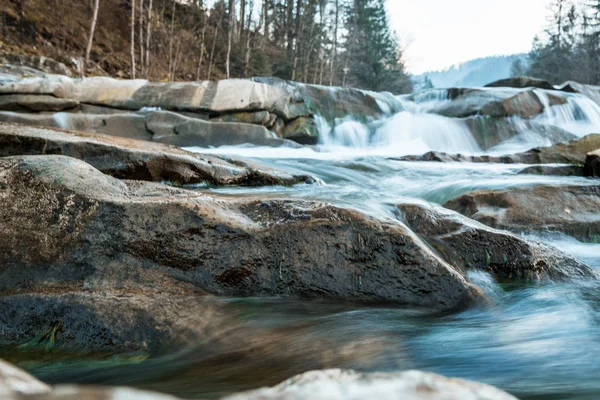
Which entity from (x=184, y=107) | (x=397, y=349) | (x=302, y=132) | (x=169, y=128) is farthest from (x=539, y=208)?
(x=184, y=107)

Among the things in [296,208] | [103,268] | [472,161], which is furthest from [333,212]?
[472,161]

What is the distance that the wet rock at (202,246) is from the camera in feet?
7.69

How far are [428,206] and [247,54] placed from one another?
18.0m

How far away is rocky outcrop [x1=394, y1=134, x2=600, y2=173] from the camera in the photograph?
8.42m

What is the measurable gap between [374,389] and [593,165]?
704 centimetres

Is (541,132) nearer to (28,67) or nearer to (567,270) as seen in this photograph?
(567,270)

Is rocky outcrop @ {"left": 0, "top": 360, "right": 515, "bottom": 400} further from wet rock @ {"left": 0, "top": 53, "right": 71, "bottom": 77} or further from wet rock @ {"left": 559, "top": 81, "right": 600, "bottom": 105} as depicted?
wet rock @ {"left": 559, "top": 81, "right": 600, "bottom": 105}

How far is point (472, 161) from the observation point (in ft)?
32.2

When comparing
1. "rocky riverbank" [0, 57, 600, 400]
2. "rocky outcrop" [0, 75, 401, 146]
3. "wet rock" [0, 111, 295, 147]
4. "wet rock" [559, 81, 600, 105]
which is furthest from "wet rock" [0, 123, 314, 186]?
"wet rock" [559, 81, 600, 105]

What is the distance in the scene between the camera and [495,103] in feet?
47.1

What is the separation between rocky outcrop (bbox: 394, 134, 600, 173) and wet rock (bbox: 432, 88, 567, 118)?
508cm

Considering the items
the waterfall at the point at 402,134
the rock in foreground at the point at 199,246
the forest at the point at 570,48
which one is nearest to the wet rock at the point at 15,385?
the rock in foreground at the point at 199,246

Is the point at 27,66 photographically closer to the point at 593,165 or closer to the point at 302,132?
the point at 302,132

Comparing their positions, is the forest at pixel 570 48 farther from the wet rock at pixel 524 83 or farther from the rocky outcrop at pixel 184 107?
the rocky outcrop at pixel 184 107
